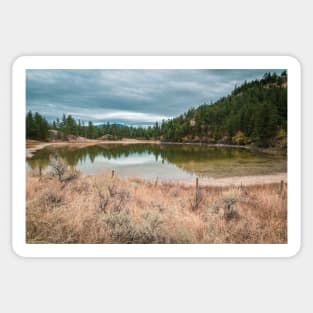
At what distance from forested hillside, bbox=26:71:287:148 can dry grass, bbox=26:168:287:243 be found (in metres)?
0.49

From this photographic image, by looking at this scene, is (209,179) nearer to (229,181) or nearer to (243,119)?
(229,181)

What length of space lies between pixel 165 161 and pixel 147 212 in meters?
0.56

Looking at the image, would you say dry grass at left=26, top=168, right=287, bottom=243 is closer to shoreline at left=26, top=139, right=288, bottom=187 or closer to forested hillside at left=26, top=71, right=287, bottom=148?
shoreline at left=26, top=139, right=288, bottom=187

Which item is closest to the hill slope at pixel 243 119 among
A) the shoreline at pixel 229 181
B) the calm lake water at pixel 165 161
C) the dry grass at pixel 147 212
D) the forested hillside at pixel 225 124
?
the forested hillside at pixel 225 124

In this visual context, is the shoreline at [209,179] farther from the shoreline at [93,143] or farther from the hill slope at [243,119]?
the hill slope at [243,119]

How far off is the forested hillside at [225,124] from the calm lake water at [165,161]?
0.13 metres

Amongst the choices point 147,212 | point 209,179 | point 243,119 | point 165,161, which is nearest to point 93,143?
point 165,161

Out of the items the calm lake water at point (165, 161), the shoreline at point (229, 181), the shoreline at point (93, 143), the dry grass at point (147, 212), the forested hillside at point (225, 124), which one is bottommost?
the dry grass at point (147, 212)

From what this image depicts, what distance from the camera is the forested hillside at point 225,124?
291 cm

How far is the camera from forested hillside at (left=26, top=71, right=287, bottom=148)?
2.91 meters

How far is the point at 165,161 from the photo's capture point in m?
3.03

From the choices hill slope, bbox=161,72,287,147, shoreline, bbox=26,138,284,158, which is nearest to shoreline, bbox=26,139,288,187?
shoreline, bbox=26,138,284,158
